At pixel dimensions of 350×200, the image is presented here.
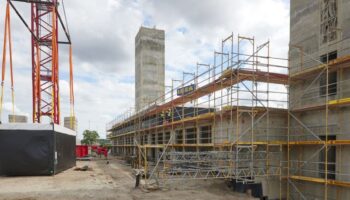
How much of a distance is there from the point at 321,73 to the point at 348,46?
4.78 ft

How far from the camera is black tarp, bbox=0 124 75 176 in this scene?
16766 millimetres

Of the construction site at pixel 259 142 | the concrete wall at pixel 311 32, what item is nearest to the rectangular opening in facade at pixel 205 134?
the construction site at pixel 259 142

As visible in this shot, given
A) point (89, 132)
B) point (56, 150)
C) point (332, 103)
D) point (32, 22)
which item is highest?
point (32, 22)

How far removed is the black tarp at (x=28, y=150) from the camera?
16.8 metres

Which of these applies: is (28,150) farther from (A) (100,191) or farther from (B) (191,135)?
(B) (191,135)

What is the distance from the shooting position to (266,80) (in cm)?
1552

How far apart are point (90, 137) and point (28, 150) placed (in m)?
56.9

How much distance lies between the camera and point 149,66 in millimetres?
48406

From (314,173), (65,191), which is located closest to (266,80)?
(314,173)

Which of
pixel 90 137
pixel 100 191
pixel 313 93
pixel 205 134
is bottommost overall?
pixel 90 137

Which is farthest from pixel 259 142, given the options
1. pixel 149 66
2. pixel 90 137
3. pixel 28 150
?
pixel 90 137

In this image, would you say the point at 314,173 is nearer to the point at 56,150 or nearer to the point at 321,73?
the point at 321,73

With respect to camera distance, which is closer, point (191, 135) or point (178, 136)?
point (191, 135)

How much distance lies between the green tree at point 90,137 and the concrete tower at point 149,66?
89.0 feet
